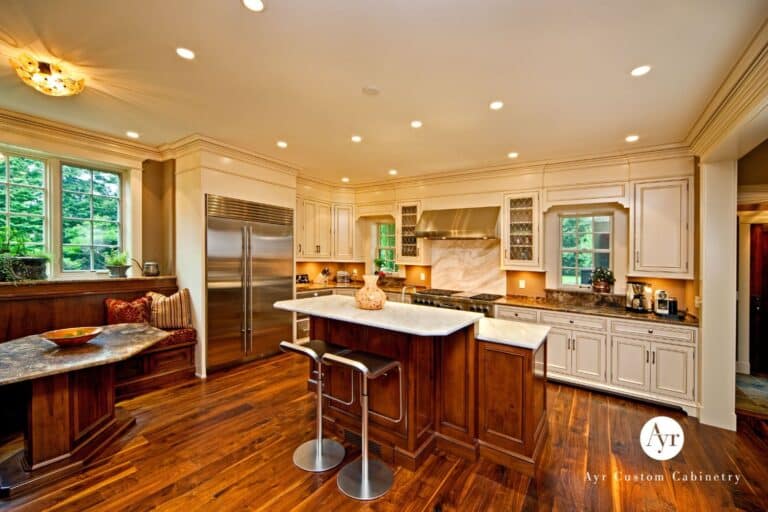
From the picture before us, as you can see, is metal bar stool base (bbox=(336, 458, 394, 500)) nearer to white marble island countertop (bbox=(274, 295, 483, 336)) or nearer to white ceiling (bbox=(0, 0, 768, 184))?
white marble island countertop (bbox=(274, 295, 483, 336))

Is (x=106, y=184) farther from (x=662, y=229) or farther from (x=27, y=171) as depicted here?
(x=662, y=229)

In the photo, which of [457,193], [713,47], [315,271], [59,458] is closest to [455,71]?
[713,47]

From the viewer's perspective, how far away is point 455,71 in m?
2.31

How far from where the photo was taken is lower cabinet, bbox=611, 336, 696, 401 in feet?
10.5

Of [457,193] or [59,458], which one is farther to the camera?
[457,193]

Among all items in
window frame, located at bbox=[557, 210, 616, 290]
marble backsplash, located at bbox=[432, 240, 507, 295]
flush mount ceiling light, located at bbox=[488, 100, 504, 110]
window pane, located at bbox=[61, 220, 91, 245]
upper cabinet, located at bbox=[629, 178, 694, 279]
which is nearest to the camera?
flush mount ceiling light, located at bbox=[488, 100, 504, 110]

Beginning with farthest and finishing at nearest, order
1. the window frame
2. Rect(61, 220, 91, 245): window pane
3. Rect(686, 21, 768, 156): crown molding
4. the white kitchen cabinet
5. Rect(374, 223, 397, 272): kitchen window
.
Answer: Rect(374, 223, 397, 272): kitchen window < the white kitchen cabinet < the window frame < Rect(61, 220, 91, 245): window pane < Rect(686, 21, 768, 156): crown molding

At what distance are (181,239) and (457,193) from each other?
3.98 meters

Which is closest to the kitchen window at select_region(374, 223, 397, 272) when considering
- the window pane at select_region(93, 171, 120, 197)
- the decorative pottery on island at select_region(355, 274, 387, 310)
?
the decorative pottery on island at select_region(355, 274, 387, 310)

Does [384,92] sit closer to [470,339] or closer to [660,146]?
[470,339]

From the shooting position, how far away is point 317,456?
239 centimetres

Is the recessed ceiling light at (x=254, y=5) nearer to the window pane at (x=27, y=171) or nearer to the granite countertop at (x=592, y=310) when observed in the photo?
the window pane at (x=27, y=171)

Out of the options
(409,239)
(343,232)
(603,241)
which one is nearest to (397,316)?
(409,239)

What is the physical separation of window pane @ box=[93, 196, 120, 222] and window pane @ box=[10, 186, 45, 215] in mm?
460
